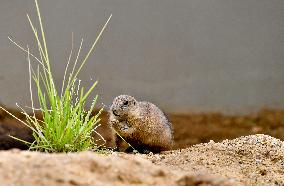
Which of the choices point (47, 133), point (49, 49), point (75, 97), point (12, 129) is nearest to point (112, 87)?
point (49, 49)

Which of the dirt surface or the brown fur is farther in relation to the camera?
the brown fur

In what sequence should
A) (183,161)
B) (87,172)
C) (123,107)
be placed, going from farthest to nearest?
(123,107), (183,161), (87,172)

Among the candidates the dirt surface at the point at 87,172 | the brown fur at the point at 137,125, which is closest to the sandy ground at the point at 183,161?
the dirt surface at the point at 87,172

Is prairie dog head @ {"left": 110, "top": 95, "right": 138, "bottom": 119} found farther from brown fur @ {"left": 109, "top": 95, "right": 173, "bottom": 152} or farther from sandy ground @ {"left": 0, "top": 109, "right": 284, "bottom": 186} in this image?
sandy ground @ {"left": 0, "top": 109, "right": 284, "bottom": 186}

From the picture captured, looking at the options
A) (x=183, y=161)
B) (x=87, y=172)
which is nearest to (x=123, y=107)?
(x=183, y=161)

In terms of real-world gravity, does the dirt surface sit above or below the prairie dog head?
below

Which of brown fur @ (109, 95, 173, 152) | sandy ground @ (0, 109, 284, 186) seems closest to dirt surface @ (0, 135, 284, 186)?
sandy ground @ (0, 109, 284, 186)

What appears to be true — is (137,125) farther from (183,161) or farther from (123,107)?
(183,161)

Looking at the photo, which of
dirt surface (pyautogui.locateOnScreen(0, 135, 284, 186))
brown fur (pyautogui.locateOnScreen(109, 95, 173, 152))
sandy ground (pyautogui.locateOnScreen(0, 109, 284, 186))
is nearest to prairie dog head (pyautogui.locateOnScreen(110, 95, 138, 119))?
brown fur (pyautogui.locateOnScreen(109, 95, 173, 152))
